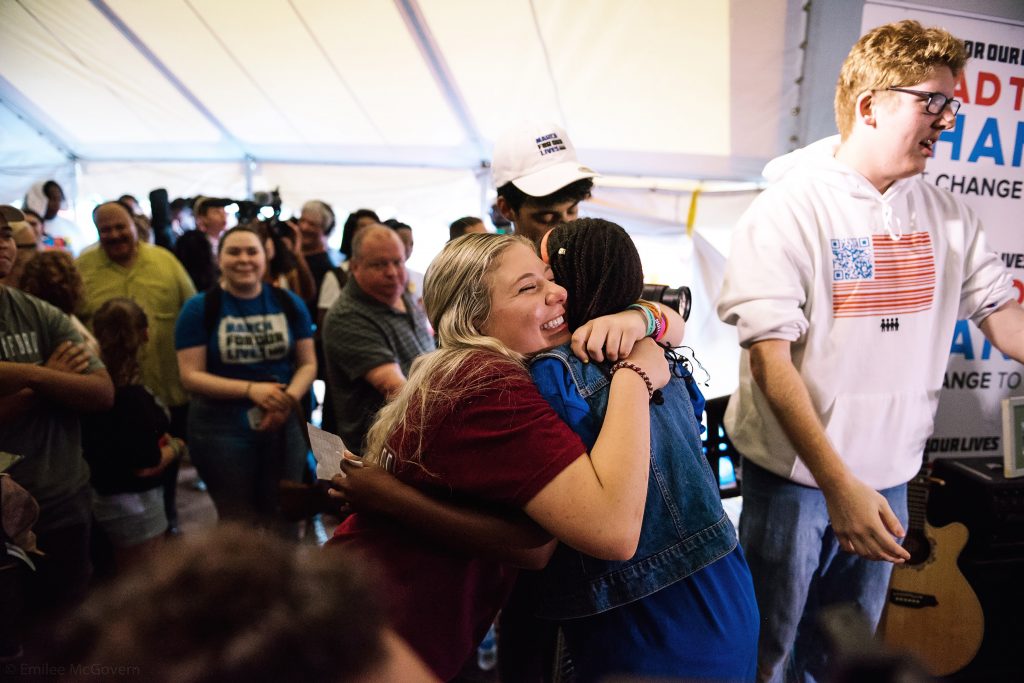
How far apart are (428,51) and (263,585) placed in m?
5.56

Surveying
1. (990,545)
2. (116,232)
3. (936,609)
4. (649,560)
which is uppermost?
(116,232)

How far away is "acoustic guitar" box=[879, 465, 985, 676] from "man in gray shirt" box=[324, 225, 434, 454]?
2.17 meters

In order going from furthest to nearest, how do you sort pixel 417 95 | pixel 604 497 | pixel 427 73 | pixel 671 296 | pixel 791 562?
1. pixel 417 95
2. pixel 427 73
3. pixel 791 562
4. pixel 671 296
5. pixel 604 497

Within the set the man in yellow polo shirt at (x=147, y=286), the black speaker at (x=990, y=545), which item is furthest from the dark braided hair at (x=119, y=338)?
the black speaker at (x=990, y=545)

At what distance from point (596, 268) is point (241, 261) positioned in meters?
2.39

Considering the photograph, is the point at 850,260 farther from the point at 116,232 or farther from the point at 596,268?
the point at 116,232

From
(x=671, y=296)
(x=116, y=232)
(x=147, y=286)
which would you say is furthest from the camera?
(x=147, y=286)

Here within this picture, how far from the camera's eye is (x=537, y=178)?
1967mm

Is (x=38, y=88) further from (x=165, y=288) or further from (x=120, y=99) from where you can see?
(x=165, y=288)

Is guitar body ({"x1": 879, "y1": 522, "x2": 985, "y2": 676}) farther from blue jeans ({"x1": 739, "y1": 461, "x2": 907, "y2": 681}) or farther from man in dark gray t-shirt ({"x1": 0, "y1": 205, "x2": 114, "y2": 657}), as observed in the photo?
man in dark gray t-shirt ({"x1": 0, "y1": 205, "x2": 114, "y2": 657})

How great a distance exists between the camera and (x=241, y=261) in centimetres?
305

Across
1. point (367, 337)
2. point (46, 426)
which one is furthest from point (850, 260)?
point (46, 426)

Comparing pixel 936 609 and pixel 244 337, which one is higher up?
pixel 244 337

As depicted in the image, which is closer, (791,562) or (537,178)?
(791,562)
